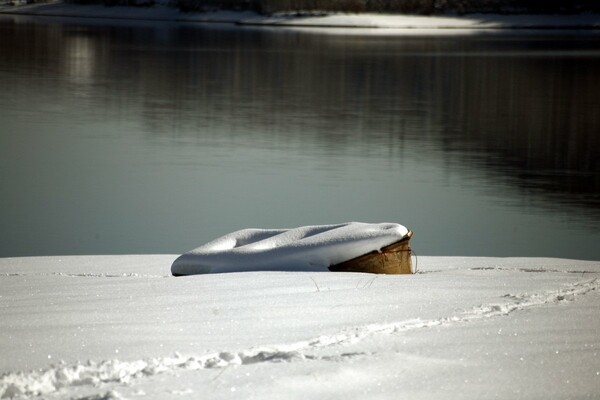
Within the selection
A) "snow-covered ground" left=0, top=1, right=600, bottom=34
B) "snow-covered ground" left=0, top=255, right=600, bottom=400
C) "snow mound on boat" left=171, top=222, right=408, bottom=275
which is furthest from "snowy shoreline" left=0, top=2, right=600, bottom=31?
"snow-covered ground" left=0, top=255, right=600, bottom=400

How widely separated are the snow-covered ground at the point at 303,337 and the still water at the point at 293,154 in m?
2.90

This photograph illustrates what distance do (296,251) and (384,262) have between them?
0.31 meters

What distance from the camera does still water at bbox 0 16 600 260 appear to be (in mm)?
7004

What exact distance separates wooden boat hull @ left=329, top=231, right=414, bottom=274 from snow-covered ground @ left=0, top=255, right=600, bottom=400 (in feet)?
0.76

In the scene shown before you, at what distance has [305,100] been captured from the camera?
15.4 meters

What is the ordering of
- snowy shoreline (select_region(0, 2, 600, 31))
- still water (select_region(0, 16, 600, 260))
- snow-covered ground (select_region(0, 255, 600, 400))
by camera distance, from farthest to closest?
snowy shoreline (select_region(0, 2, 600, 31)), still water (select_region(0, 16, 600, 260)), snow-covered ground (select_region(0, 255, 600, 400))

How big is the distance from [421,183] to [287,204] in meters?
1.53

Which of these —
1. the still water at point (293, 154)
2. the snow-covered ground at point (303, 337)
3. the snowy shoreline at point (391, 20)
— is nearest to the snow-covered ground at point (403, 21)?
the snowy shoreline at point (391, 20)

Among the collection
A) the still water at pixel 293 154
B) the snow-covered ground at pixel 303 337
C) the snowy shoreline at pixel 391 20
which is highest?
the snow-covered ground at pixel 303 337

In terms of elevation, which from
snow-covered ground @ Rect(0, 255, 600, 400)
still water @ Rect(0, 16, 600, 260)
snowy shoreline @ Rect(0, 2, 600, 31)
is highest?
snow-covered ground @ Rect(0, 255, 600, 400)

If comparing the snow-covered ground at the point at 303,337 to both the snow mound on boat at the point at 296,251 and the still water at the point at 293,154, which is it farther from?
the still water at the point at 293,154

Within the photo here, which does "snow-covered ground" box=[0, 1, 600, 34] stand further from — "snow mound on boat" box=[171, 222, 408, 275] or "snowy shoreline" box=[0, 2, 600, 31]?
"snow mound on boat" box=[171, 222, 408, 275]

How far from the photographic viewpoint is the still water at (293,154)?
7004 mm

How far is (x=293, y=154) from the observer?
10219 mm
